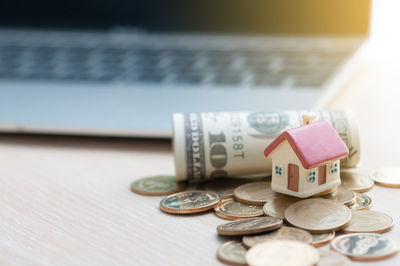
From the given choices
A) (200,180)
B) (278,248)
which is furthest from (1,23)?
(278,248)

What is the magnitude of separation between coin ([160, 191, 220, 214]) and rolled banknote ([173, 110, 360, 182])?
0.15ft

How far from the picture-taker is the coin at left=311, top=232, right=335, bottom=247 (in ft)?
1.88

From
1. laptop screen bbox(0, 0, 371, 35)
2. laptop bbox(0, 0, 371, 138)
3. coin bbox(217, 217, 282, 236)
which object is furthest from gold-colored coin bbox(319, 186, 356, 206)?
laptop screen bbox(0, 0, 371, 35)

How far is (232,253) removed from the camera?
56 centimetres

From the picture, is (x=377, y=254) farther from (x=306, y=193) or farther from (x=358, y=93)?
(x=358, y=93)

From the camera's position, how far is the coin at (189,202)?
67 centimetres

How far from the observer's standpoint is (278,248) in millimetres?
555

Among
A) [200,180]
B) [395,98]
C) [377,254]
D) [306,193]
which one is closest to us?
[377,254]

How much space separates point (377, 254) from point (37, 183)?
475 mm

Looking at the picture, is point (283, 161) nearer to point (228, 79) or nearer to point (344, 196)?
point (344, 196)

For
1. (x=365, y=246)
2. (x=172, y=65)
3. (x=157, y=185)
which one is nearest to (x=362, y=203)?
(x=365, y=246)

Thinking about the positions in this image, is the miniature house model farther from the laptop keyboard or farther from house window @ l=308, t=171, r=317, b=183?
the laptop keyboard

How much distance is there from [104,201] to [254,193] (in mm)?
194

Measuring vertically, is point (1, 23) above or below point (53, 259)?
above
